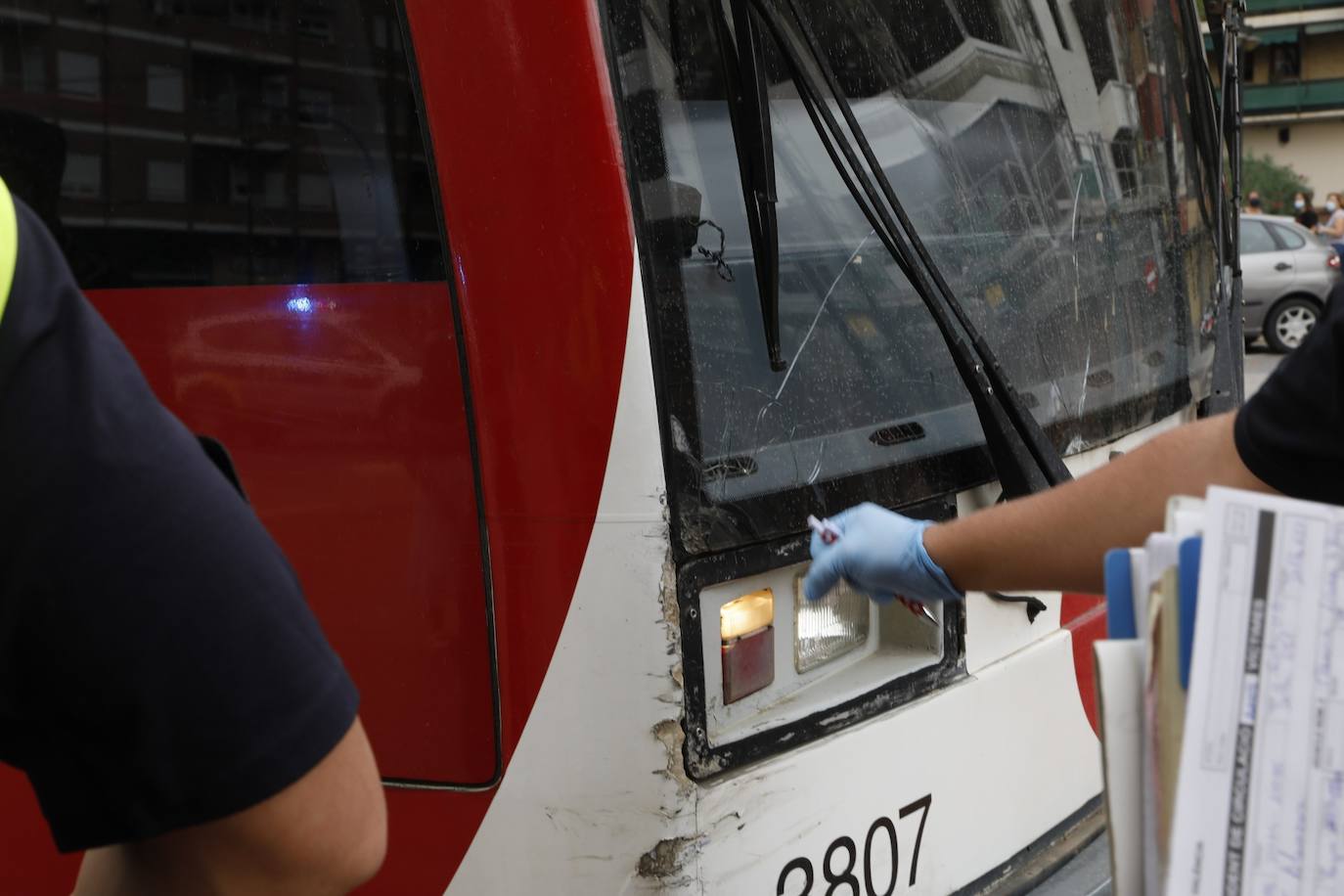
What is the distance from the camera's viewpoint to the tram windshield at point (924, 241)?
196 centimetres

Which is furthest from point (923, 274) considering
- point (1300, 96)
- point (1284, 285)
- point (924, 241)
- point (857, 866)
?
point (1300, 96)

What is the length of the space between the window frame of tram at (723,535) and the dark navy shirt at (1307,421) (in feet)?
2.60

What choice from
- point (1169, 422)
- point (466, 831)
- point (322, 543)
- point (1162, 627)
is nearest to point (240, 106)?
point (322, 543)

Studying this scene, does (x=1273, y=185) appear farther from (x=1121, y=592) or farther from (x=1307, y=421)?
(x=1121, y=592)

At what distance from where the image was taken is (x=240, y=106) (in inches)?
82.0

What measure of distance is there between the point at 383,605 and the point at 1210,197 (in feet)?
7.63

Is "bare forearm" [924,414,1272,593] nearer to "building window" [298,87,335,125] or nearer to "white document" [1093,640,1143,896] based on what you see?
"white document" [1093,640,1143,896]

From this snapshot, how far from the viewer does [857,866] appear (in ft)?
7.09

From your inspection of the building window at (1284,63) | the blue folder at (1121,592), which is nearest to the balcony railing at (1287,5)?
the building window at (1284,63)

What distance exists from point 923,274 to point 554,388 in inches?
24.9

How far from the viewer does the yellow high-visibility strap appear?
970mm

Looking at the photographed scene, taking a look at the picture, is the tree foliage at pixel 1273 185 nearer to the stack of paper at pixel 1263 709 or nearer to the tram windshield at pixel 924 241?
the tram windshield at pixel 924 241

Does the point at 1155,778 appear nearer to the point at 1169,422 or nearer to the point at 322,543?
the point at 322,543

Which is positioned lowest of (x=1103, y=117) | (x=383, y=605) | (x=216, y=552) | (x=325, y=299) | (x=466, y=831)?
(x=466, y=831)
